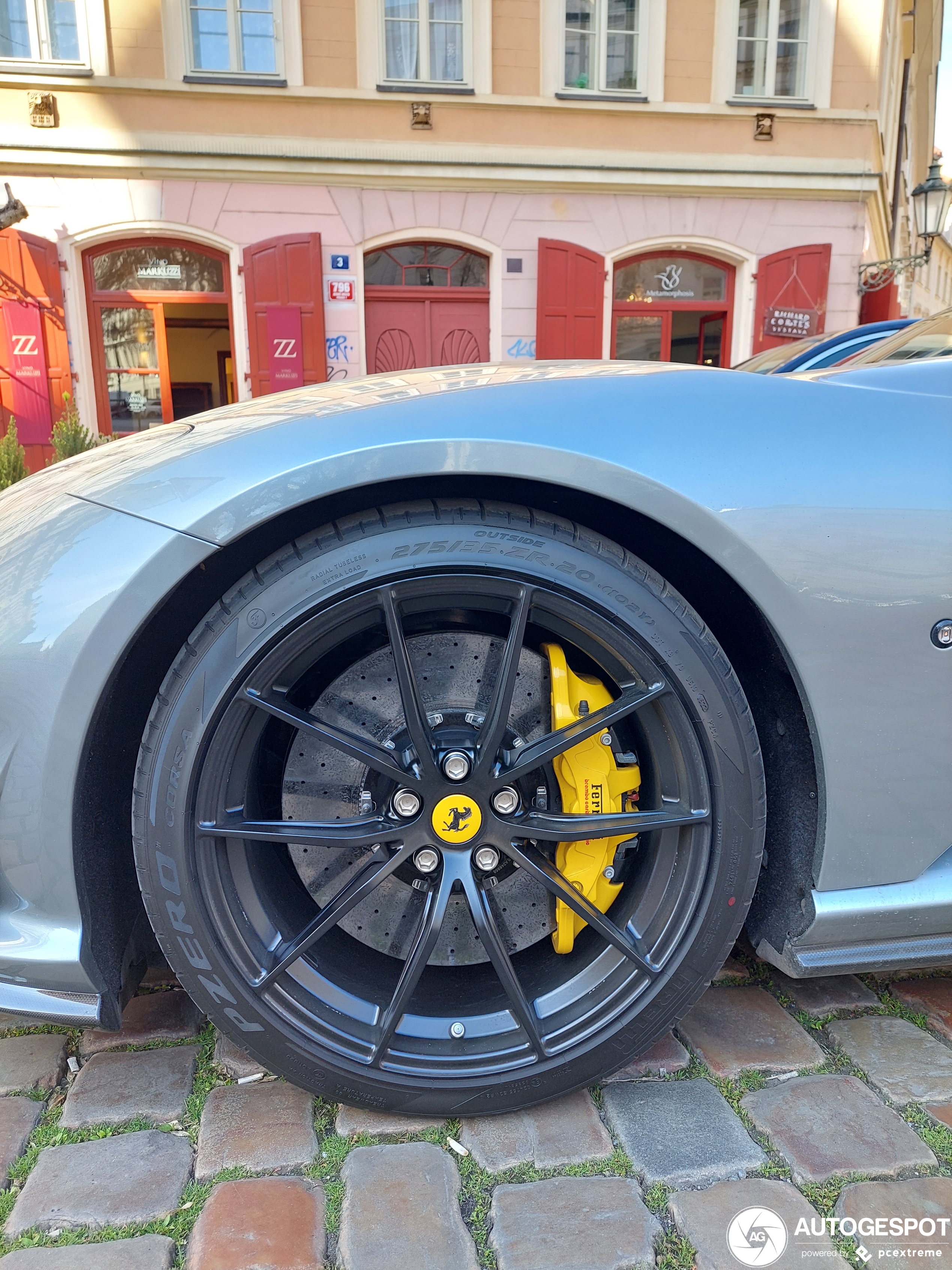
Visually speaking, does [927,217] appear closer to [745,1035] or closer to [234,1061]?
[745,1035]

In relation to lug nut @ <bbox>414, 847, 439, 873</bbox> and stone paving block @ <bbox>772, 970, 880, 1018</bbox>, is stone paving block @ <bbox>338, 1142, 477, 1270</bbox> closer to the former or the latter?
lug nut @ <bbox>414, 847, 439, 873</bbox>

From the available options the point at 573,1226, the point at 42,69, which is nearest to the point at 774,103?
the point at 42,69

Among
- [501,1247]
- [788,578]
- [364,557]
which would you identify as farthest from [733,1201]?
[364,557]

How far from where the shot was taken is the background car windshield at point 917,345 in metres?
1.43

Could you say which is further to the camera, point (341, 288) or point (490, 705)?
point (341, 288)

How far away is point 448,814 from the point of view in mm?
1205

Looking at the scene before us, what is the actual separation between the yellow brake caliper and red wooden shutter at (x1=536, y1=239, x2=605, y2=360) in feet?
28.1

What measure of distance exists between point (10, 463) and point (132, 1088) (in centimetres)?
498

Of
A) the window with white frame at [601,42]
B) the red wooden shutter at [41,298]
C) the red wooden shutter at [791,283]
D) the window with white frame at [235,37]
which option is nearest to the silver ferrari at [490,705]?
the red wooden shutter at [41,298]

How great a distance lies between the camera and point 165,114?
28.1 ft

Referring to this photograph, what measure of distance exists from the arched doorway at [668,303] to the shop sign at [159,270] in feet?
16.3

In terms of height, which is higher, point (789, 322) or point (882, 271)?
point (882, 271)

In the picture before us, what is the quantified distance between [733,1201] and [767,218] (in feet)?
34.5

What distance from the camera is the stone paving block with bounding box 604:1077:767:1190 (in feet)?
3.85
